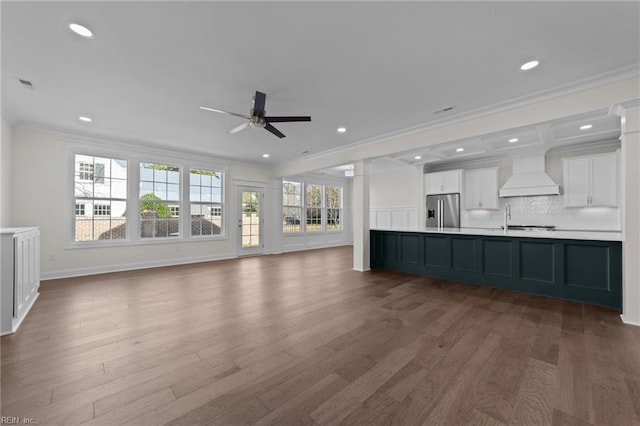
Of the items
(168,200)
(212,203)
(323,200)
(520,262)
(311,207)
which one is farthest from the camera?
(323,200)

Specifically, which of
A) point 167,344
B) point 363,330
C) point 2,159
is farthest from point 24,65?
point 363,330

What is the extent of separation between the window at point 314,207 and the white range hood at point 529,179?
5.71m

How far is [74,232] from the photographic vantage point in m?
5.09

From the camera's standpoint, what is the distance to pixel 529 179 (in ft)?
20.0

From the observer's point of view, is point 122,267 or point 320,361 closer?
point 320,361

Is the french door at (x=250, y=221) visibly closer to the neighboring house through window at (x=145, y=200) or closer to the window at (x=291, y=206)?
the neighboring house through window at (x=145, y=200)

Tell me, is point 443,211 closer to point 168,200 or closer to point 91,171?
point 168,200

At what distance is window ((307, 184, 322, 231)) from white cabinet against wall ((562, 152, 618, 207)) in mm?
6879

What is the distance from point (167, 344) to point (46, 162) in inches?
191

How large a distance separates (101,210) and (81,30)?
14.3 feet

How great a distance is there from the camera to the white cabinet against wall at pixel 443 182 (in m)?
7.09

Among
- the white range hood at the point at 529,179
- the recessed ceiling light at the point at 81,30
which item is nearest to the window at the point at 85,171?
the recessed ceiling light at the point at 81,30

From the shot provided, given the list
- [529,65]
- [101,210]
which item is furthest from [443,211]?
[101,210]

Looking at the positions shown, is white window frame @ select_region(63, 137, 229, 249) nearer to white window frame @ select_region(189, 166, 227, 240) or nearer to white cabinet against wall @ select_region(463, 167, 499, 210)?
white window frame @ select_region(189, 166, 227, 240)
